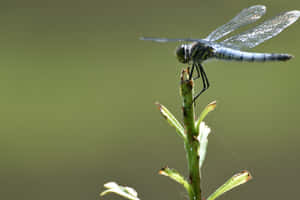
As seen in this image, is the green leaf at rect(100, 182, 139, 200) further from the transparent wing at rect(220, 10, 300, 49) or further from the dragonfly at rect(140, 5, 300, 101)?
the transparent wing at rect(220, 10, 300, 49)

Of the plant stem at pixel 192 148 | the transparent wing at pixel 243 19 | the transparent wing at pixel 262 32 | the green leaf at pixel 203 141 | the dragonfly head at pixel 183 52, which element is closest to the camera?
the plant stem at pixel 192 148

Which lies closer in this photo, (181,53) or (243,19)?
(181,53)

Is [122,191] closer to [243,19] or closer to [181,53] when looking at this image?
[181,53]

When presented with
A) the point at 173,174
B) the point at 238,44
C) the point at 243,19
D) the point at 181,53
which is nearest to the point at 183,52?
the point at 181,53

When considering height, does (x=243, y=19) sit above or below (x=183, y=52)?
above

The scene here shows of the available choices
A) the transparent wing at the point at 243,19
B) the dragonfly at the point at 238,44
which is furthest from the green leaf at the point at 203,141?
the transparent wing at the point at 243,19

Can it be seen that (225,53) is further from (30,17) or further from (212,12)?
(30,17)

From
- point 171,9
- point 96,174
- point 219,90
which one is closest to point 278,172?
point 219,90

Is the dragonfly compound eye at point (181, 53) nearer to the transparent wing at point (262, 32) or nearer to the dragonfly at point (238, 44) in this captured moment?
the dragonfly at point (238, 44)

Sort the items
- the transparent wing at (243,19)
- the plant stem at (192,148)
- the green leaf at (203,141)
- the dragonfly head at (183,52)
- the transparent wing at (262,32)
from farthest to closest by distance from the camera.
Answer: the transparent wing at (243,19)
the transparent wing at (262,32)
the dragonfly head at (183,52)
the green leaf at (203,141)
the plant stem at (192,148)
